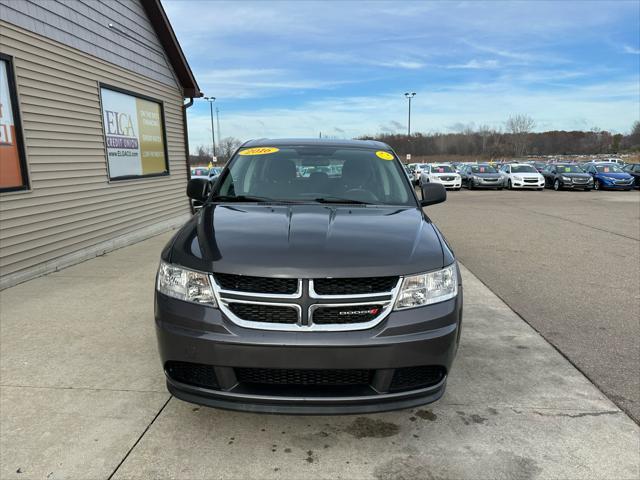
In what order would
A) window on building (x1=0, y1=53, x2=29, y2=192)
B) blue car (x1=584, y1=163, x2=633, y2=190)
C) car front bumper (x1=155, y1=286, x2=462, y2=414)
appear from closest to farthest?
car front bumper (x1=155, y1=286, x2=462, y2=414) → window on building (x1=0, y1=53, x2=29, y2=192) → blue car (x1=584, y1=163, x2=633, y2=190)

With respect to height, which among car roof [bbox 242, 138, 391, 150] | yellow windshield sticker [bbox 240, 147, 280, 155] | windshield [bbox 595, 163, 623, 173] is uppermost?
car roof [bbox 242, 138, 391, 150]

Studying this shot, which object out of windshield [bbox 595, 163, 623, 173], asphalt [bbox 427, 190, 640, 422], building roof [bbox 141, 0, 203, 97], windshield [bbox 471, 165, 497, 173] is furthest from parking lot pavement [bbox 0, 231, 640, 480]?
windshield [bbox 595, 163, 623, 173]

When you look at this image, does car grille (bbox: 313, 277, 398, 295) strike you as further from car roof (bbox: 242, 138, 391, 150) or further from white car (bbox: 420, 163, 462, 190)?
white car (bbox: 420, 163, 462, 190)

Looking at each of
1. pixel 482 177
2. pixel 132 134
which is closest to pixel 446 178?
pixel 482 177

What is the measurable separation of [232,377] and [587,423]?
2.15 meters

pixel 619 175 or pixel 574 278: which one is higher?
pixel 619 175

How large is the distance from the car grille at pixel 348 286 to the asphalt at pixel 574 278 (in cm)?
194

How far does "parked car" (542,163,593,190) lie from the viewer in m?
24.2

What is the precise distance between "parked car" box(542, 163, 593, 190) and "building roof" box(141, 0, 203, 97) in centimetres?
2039

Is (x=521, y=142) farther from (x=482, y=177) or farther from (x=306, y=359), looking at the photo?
(x=306, y=359)

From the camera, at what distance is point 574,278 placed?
20.1 feet

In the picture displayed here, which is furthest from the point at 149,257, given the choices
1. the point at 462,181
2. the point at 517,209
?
the point at 462,181

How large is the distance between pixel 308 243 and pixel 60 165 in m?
5.70

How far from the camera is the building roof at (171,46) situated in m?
9.47
